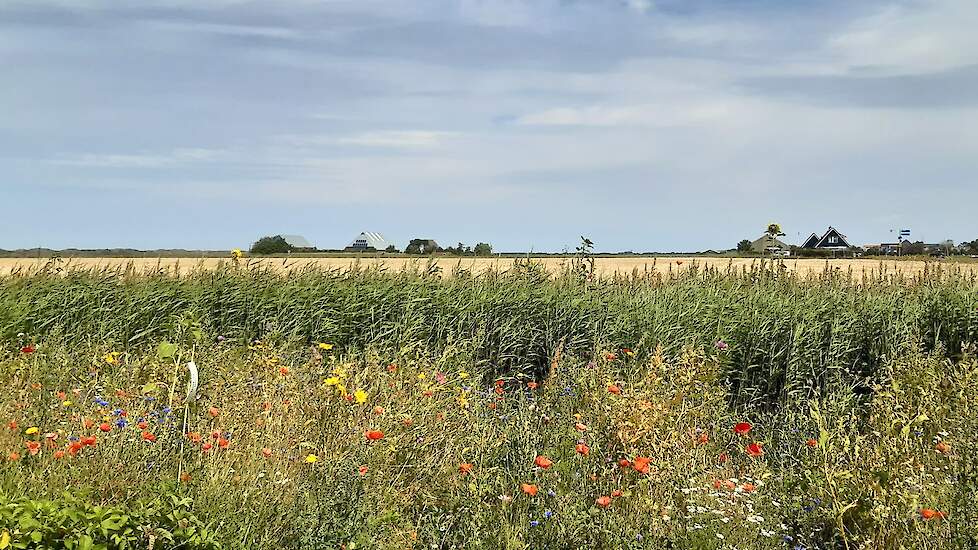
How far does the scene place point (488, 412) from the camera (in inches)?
263

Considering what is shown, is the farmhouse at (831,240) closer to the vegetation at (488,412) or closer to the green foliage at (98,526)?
the vegetation at (488,412)

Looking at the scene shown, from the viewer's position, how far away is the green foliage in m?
3.05

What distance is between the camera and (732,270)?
12.3 metres

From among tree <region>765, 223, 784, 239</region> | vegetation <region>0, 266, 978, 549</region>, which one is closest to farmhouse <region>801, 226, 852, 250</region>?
tree <region>765, 223, 784, 239</region>

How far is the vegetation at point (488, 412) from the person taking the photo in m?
4.10

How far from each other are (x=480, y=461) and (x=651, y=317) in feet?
12.2

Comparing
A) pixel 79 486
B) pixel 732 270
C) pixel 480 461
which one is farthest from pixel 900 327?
pixel 79 486

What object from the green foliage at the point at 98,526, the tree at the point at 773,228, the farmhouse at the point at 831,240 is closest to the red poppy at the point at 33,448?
the green foliage at the point at 98,526

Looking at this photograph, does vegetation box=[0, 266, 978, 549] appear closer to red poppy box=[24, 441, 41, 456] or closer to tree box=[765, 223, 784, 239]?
red poppy box=[24, 441, 41, 456]

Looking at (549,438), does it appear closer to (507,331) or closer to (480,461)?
(480,461)

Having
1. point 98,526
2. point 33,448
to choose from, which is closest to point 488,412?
point 33,448

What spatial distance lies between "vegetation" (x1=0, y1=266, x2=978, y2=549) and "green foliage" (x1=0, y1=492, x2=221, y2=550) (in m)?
0.02

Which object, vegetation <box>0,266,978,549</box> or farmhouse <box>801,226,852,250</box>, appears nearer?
vegetation <box>0,266,978,549</box>

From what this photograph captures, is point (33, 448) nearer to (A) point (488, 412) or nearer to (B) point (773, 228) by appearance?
(A) point (488, 412)
